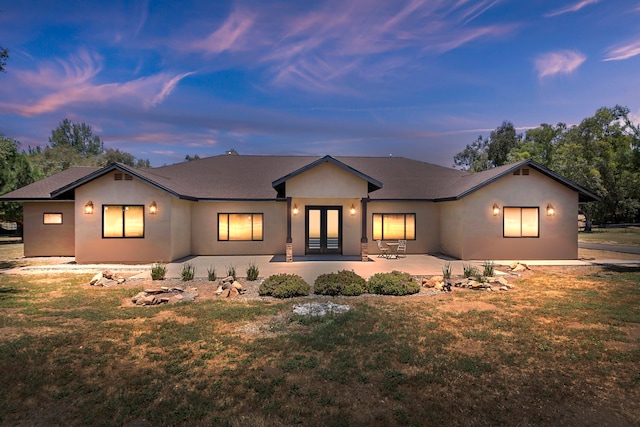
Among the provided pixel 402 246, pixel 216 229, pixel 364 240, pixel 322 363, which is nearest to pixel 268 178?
pixel 216 229

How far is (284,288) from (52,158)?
67.6 metres

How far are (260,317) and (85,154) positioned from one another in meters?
104

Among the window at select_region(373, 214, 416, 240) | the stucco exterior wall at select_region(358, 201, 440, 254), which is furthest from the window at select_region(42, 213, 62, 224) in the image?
the window at select_region(373, 214, 416, 240)

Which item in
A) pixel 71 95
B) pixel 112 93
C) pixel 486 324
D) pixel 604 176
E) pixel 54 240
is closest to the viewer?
pixel 486 324

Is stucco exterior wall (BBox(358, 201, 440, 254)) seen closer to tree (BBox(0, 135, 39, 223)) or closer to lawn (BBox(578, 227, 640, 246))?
lawn (BBox(578, 227, 640, 246))

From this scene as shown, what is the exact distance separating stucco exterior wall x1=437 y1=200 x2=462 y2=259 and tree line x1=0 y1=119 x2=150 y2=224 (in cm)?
1908

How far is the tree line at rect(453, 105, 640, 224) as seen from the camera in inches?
1389

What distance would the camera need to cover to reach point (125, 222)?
48.5 feet

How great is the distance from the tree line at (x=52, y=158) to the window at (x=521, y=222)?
70.7 ft

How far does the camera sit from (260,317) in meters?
7.16

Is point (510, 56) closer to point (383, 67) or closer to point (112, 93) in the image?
point (383, 67)

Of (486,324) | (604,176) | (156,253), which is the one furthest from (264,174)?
(604,176)

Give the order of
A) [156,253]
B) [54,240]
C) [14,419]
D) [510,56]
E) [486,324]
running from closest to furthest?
[14,419] → [486,324] → [156,253] → [54,240] → [510,56]

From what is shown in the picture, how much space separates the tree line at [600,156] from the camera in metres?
35.3
